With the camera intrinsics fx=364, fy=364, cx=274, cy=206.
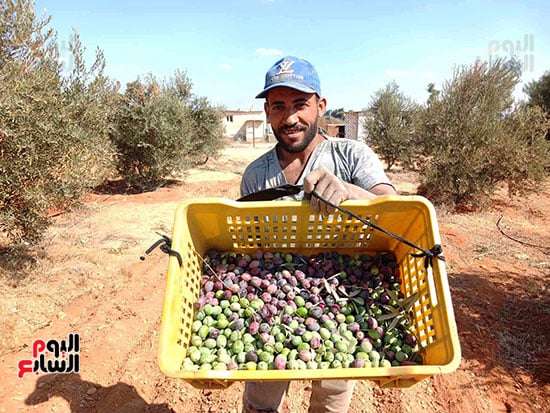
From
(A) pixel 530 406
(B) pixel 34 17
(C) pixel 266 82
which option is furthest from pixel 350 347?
(B) pixel 34 17

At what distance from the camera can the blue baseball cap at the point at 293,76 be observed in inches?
75.4

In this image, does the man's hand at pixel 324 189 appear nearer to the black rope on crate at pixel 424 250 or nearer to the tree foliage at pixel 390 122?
the black rope on crate at pixel 424 250

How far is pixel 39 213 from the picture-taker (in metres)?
5.20

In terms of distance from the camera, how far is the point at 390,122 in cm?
1691

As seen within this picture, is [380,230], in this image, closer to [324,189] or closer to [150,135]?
[324,189]

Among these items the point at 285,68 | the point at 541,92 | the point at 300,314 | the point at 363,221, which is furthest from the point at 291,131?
the point at 541,92

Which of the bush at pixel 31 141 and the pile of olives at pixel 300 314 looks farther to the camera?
the bush at pixel 31 141

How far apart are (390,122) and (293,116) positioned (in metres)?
16.2

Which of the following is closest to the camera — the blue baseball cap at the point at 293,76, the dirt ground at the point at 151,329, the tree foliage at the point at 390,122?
the blue baseball cap at the point at 293,76

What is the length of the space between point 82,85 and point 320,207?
28.6 ft

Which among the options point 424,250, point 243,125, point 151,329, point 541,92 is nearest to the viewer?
point 424,250

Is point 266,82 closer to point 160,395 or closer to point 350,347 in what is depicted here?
point 350,347

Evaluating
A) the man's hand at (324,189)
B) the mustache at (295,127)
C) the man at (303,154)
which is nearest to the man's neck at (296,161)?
the man at (303,154)

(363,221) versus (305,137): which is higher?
(305,137)
